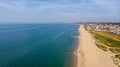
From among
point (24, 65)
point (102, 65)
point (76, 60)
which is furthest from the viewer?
point (76, 60)

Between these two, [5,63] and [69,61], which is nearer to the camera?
[5,63]

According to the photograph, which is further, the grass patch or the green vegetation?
the grass patch

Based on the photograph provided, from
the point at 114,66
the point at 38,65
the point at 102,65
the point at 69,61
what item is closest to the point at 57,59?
the point at 69,61

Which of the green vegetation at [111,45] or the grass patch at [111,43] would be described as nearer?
the green vegetation at [111,45]

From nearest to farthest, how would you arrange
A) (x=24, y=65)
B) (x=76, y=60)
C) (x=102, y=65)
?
(x=24, y=65)
(x=102, y=65)
(x=76, y=60)

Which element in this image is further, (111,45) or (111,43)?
(111,43)

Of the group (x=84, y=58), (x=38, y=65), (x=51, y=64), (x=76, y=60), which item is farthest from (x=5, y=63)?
(x=84, y=58)

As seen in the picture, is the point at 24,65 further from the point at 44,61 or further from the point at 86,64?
the point at 86,64

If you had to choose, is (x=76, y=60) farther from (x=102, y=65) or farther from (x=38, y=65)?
(x=38, y=65)

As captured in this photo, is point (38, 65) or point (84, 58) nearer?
point (38, 65)
